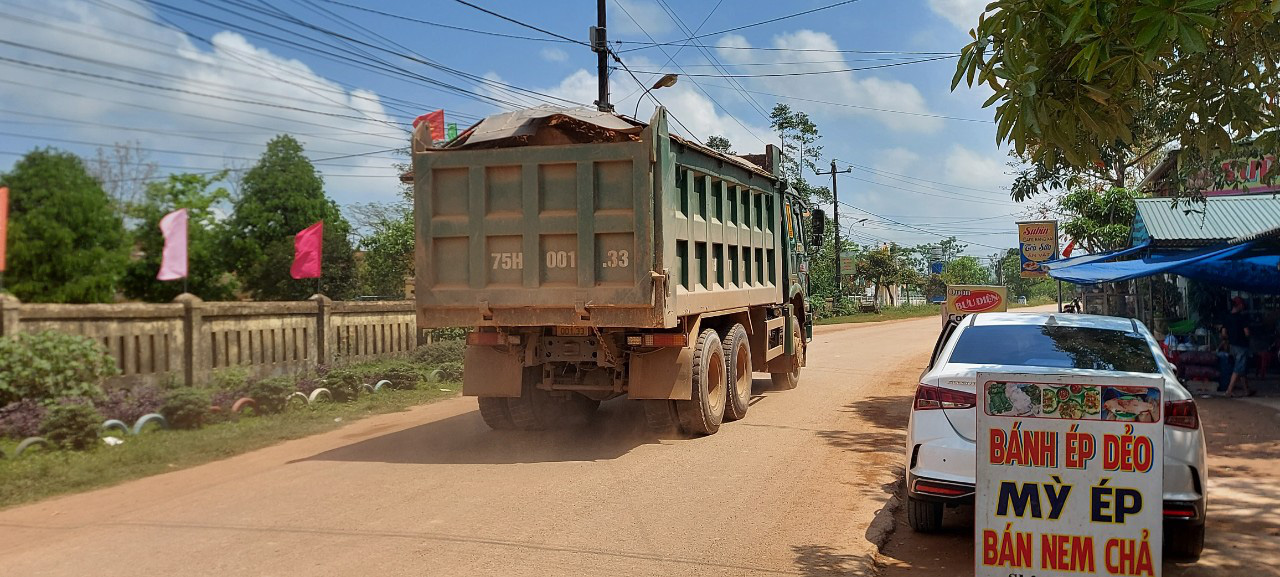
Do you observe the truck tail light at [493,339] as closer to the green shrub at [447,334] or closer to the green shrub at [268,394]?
the green shrub at [268,394]

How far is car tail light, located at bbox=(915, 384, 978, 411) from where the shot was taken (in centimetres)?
518

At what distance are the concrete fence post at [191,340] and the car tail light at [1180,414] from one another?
39.9ft

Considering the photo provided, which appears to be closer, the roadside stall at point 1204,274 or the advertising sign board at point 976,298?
the roadside stall at point 1204,274

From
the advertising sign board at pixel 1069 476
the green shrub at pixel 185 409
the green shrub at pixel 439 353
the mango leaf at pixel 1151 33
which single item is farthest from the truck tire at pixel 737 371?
the green shrub at pixel 439 353

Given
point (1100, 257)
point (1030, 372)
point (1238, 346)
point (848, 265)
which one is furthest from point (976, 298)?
point (848, 265)

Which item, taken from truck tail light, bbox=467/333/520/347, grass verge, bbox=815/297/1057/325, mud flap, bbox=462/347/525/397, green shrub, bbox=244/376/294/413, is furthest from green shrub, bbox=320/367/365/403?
grass verge, bbox=815/297/1057/325

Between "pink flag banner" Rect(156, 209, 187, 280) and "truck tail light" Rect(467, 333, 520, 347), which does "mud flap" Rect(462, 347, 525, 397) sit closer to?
"truck tail light" Rect(467, 333, 520, 347)

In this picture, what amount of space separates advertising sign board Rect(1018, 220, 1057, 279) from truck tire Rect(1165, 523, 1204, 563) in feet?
59.3

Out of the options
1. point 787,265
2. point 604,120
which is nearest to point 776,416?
point 787,265

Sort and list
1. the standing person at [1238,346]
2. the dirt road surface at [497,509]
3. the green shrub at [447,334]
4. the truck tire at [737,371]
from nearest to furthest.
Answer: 1. the dirt road surface at [497,509]
2. the truck tire at [737,371]
3. the standing person at [1238,346]
4. the green shrub at [447,334]

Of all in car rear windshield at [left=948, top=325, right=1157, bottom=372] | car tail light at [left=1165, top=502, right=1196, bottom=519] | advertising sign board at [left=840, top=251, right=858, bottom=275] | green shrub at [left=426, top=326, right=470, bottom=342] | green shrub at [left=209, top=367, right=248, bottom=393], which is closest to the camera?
car tail light at [left=1165, top=502, right=1196, bottom=519]

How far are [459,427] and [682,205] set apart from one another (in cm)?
388

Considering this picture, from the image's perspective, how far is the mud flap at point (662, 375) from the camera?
8.62m

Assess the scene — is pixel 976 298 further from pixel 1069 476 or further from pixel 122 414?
pixel 122 414
